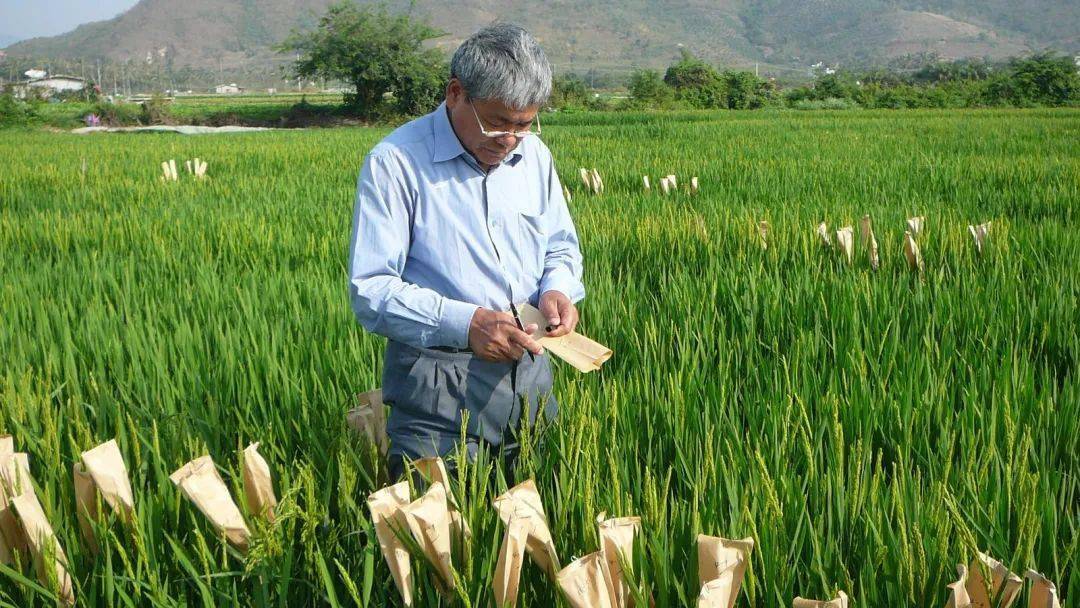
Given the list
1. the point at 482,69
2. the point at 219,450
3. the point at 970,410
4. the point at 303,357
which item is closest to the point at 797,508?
the point at 970,410

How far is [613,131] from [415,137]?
484 inches

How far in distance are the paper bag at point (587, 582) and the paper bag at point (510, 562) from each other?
0.26 feet

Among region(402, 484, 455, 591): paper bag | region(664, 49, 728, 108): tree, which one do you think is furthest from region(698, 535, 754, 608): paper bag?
region(664, 49, 728, 108): tree

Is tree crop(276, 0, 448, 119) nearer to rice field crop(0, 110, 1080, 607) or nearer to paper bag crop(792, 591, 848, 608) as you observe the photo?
rice field crop(0, 110, 1080, 607)

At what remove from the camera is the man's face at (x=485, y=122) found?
4.16 ft

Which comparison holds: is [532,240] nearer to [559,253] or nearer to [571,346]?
[559,253]

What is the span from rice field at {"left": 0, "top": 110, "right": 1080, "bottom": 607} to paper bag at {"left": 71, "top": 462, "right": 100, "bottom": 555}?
0.03 m

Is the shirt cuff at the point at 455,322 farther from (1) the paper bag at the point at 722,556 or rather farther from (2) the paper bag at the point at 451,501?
(1) the paper bag at the point at 722,556

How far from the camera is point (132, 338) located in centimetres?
221

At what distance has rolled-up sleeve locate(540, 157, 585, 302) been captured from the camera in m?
1.51

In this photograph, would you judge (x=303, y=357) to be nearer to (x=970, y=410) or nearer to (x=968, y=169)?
(x=970, y=410)

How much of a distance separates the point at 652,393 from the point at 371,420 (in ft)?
2.13

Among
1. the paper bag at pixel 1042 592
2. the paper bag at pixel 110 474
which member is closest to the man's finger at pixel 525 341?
the paper bag at pixel 110 474

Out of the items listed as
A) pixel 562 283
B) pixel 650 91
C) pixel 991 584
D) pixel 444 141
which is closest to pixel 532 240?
pixel 562 283
